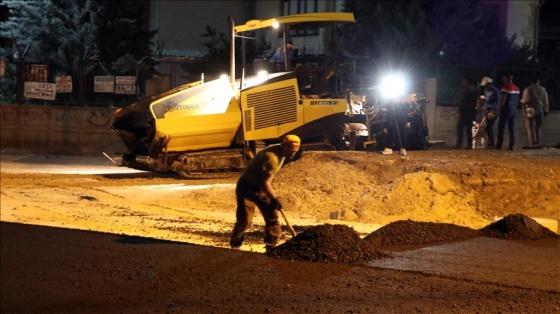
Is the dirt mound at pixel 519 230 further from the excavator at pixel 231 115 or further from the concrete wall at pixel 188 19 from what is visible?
the concrete wall at pixel 188 19

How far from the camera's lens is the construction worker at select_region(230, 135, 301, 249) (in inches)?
379

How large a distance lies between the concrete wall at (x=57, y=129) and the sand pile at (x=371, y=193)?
8.60 m

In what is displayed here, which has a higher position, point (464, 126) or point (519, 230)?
point (464, 126)

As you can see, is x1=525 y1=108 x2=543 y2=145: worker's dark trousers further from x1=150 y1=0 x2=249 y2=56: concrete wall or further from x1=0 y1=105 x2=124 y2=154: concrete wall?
x1=150 y1=0 x2=249 y2=56: concrete wall

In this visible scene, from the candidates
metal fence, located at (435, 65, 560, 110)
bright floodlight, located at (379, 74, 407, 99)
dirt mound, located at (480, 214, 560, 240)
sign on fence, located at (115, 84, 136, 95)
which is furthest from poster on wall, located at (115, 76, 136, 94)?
dirt mound, located at (480, 214, 560, 240)

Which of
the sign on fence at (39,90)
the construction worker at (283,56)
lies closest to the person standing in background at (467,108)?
the construction worker at (283,56)

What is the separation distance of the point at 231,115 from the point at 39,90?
32.2ft

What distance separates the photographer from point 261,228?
1160 centimetres

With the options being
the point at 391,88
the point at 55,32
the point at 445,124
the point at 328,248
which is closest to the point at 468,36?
the point at 445,124

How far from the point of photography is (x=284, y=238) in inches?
419

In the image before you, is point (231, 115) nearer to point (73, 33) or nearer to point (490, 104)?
point (490, 104)

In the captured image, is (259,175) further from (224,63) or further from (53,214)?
(224,63)

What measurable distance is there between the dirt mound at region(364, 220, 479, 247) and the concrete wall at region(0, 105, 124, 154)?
42.6 ft

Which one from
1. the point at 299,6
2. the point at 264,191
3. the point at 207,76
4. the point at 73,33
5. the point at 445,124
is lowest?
the point at 264,191
